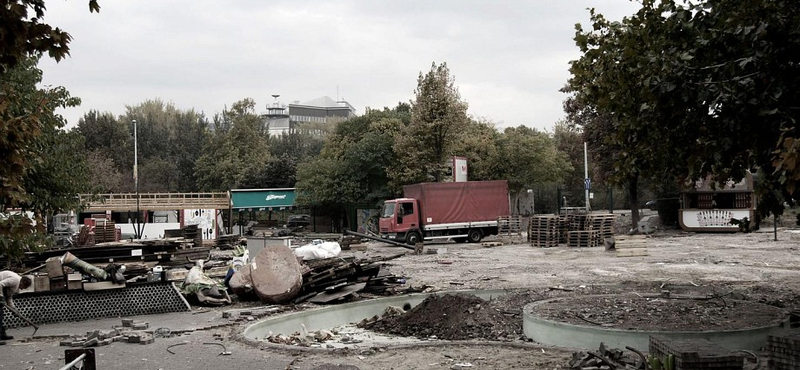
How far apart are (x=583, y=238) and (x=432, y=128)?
593 inches

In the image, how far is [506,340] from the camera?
1315 cm

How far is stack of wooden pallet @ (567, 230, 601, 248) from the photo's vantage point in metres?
34.6

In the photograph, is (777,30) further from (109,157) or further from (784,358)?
(109,157)

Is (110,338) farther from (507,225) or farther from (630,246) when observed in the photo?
(507,225)

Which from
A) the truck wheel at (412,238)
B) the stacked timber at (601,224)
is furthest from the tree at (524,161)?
the stacked timber at (601,224)

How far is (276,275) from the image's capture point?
17234 mm

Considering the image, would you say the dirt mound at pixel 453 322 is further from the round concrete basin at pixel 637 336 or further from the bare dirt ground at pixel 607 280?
the round concrete basin at pixel 637 336

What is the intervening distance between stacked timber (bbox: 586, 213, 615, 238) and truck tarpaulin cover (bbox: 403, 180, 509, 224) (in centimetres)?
696

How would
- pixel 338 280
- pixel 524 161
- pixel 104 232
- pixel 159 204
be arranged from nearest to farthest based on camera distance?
1. pixel 338 280
2. pixel 104 232
3. pixel 159 204
4. pixel 524 161

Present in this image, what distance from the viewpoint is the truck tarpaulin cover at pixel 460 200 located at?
3938 centimetres

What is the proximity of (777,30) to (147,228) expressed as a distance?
4365cm

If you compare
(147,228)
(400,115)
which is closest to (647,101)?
(147,228)

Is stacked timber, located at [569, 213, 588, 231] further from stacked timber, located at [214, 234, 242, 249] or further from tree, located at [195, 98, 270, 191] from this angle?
tree, located at [195, 98, 270, 191]

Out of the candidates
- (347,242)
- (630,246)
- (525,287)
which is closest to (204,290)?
(525,287)
